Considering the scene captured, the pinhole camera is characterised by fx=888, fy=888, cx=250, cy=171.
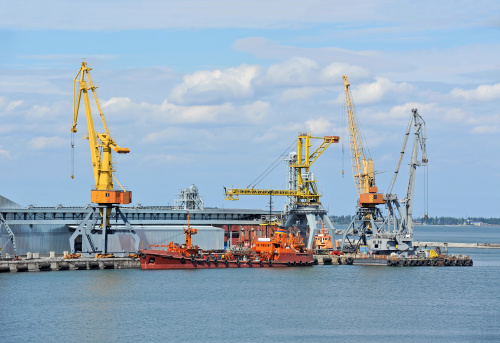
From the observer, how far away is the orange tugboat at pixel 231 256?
89.6 meters

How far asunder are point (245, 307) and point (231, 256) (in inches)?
1229

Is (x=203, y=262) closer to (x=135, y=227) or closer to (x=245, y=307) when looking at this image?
(x=135, y=227)

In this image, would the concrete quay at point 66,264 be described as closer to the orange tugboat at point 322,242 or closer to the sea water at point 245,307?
the sea water at point 245,307

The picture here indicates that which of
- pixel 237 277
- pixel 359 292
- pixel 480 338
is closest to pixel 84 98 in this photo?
pixel 237 277

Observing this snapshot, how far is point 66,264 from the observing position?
288ft

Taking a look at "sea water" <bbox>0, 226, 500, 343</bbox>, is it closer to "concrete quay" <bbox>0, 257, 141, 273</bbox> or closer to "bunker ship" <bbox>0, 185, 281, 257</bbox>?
"concrete quay" <bbox>0, 257, 141, 273</bbox>

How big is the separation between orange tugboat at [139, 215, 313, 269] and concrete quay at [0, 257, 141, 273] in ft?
8.44

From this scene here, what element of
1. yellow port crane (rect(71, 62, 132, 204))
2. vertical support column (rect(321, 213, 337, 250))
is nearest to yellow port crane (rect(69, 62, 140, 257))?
yellow port crane (rect(71, 62, 132, 204))

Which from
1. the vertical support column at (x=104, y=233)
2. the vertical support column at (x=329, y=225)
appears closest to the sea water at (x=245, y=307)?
the vertical support column at (x=104, y=233)

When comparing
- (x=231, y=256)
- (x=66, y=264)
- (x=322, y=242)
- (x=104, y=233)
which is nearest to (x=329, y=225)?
(x=322, y=242)

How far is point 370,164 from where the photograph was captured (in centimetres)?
11512

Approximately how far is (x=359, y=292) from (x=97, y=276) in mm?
24348

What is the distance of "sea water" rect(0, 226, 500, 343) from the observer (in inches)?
2115

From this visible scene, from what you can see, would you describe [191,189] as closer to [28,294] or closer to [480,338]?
[28,294]
